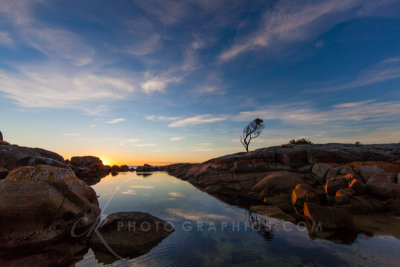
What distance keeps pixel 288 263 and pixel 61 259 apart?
7415 mm

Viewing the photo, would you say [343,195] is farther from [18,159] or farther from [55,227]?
[18,159]

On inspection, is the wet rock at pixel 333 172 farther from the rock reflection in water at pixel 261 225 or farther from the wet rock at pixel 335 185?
the rock reflection in water at pixel 261 225

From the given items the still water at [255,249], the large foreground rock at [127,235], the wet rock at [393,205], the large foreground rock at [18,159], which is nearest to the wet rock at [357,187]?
the wet rock at [393,205]

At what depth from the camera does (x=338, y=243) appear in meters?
6.70

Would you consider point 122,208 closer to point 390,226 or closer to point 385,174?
point 390,226

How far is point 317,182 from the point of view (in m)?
15.9

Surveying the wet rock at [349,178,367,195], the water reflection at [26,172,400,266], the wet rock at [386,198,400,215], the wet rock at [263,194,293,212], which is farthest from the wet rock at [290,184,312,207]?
the wet rock at [386,198,400,215]

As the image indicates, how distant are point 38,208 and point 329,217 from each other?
13.0m

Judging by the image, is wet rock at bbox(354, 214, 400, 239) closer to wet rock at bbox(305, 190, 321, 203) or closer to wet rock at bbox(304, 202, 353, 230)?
wet rock at bbox(304, 202, 353, 230)

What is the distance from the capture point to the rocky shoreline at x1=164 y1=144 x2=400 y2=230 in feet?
34.0

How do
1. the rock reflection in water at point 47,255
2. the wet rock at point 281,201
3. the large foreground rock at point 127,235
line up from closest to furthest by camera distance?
the rock reflection in water at point 47,255, the large foreground rock at point 127,235, the wet rock at point 281,201

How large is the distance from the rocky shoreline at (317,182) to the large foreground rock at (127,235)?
23.7 feet

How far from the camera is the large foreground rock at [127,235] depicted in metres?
6.15

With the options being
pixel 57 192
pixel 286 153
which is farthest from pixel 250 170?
pixel 57 192
